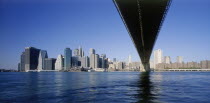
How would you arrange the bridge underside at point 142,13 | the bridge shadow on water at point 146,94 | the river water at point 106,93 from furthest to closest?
the bridge underside at point 142,13, the river water at point 106,93, the bridge shadow on water at point 146,94

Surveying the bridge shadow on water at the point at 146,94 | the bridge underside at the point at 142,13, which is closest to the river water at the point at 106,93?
the bridge shadow on water at the point at 146,94

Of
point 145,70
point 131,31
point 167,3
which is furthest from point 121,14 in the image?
point 145,70

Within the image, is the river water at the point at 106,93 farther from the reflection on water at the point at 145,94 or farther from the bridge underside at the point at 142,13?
the bridge underside at the point at 142,13

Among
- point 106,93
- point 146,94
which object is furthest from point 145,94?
point 106,93

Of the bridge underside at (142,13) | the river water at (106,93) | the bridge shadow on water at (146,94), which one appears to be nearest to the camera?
the bridge shadow on water at (146,94)

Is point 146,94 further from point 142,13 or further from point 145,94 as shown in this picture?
point 142,13

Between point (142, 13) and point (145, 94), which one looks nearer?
point (145, 94)

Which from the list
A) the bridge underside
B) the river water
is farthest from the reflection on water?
the bridge underside

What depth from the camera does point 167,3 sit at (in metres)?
24.8

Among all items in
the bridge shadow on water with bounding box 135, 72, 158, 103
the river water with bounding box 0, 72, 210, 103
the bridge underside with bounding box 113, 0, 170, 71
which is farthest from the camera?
the bridge underside with bounding box 113, 0, 170, 71

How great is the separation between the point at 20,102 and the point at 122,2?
1388 cm

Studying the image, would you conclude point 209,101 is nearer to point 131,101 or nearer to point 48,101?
point 131,101

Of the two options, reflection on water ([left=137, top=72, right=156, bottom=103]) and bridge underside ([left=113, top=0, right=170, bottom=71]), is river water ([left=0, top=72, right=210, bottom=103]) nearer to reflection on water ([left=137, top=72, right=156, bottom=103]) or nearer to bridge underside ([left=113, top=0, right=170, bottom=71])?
reflection on water ([left=137, top=72, right=156, bottom=103])

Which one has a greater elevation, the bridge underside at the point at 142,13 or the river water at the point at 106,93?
the bridge underside at the point at 142,13
